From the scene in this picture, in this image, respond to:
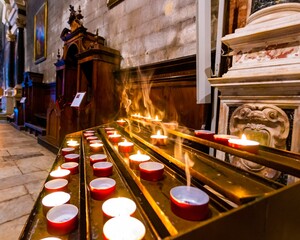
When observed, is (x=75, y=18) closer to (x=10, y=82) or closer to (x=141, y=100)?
(x=141, y=100)

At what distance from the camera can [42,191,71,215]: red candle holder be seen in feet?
2.84

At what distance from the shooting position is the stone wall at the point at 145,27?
3.01 m

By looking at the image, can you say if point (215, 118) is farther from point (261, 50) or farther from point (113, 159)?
point (113, 159)

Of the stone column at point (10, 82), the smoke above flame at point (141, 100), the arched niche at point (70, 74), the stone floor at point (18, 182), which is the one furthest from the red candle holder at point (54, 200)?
the stone column at point (10, 82)

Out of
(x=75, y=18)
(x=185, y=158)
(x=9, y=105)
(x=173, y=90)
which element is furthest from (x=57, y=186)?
(x=9, y=105)

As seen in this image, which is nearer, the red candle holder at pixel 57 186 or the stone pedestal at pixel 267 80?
the red candle holder at pixel 57 186

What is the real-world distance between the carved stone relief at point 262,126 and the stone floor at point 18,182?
2451 millimetres

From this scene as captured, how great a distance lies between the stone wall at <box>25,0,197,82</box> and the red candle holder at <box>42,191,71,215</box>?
107 inches

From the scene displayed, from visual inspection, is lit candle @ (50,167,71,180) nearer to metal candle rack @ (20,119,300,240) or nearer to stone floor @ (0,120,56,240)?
metal candle rack @ (20,119,300,240)

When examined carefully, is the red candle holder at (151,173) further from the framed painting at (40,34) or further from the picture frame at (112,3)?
the framed painting at (40,34)

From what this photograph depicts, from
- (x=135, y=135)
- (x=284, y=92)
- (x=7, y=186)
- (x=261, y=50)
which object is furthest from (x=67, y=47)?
(x=284, y=92)

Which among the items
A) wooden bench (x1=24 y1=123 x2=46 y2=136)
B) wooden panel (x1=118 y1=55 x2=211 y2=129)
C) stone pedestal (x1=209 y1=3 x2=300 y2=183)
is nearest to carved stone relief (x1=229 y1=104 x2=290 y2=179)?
stone pedestal (x1=209 y1=3 x2=300 y2=183)

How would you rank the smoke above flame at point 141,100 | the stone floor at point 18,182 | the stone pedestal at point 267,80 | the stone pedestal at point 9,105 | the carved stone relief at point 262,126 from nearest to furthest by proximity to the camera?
1. the stone pedestal at point 267,80
2. the carved stone relief at point 262,126
3. the stone floor at point 18,182
4. the smoke above flame at point 141,100
5. the stone pedestal at point 9,105

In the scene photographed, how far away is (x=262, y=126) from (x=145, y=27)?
10.0 feet
